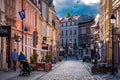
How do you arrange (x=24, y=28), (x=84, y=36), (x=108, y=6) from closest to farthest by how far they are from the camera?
(x=24, y=28)
(x=108, y=6)
(x=84, y=36)

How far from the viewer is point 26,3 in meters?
46.1

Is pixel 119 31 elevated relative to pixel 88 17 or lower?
lower

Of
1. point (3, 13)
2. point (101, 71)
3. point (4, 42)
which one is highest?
point (3, 13)

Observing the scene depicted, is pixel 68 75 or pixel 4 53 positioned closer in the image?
pixel 68 75

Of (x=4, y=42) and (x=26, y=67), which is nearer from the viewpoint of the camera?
(x=26, y=67)

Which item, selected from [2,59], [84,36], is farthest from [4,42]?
[84,36]

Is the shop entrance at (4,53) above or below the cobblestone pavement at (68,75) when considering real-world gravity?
above

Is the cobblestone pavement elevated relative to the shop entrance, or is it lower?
lower

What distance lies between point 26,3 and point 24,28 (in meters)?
3.52

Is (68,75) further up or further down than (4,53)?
further down

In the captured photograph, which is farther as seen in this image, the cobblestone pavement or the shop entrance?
the shop entrance

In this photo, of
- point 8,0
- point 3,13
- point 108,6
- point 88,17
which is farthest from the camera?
point 88,17

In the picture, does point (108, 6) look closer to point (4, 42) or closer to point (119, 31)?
point (119, 31)

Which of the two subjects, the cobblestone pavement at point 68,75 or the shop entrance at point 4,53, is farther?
the shop entrance at point 4,53
